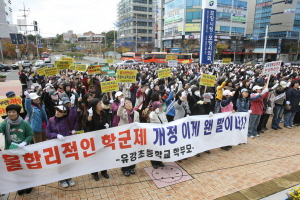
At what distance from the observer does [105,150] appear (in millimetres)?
4172

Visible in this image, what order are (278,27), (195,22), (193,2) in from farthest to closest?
(278,27), (195,22), (193,2)

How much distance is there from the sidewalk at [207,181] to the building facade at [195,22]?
163ft

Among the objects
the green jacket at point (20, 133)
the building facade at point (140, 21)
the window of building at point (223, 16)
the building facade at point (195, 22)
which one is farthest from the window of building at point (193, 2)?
the green jacket at point (20, 133)

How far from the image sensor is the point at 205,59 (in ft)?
43.4

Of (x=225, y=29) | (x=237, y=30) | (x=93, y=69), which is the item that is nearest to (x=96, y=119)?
(x=93, y=69)

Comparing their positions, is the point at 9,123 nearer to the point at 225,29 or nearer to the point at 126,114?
the point at 126,114

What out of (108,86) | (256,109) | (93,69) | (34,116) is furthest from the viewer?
(93,69)

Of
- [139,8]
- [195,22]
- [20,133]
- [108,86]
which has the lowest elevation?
[20,133]

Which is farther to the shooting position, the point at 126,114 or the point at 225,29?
the point at 225,29

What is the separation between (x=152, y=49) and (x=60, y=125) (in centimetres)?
6593

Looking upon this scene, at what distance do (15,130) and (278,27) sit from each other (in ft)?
232

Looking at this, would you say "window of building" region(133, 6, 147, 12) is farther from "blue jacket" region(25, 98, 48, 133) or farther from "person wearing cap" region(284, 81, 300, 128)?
"blue jacket" region(25, 98, 48, 133)

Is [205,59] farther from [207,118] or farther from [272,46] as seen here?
[272,46]

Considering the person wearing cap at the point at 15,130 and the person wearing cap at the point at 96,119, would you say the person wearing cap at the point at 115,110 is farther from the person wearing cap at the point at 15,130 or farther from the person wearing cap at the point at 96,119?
the person wearing cap at the point at 15,130
